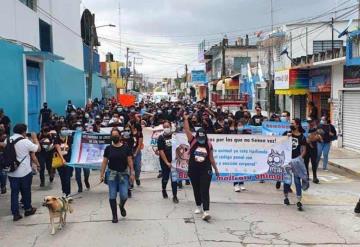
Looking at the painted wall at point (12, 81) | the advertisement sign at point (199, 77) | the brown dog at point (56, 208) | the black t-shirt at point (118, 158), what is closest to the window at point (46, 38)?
the painted wall at point (12, 81)

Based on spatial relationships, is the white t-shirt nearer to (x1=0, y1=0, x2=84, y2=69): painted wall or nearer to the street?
the street

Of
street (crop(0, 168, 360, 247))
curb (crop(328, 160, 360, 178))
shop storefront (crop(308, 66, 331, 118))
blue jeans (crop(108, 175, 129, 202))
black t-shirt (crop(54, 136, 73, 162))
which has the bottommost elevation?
curb (crop(328, 160, 360, 178))

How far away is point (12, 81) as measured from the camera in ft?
61.6

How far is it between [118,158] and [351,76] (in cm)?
1413

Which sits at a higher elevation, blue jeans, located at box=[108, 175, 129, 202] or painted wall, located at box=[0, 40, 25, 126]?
painted wall, located at box=[0, 40, 25, 126]

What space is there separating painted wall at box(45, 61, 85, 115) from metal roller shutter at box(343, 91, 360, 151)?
13634 mm

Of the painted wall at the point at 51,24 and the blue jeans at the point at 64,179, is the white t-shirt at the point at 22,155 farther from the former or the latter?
the painted wall at the point at 51,24

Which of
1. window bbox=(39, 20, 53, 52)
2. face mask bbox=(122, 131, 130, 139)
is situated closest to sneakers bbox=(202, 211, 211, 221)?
face mask bbox=(122, 131, 130, 139)

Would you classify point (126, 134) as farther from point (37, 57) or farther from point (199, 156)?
point (37, 57)

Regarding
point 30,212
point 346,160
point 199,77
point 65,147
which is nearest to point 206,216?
point 30,212

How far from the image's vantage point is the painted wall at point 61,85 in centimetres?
2600

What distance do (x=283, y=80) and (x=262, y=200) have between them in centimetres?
1693

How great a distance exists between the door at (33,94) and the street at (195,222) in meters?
10.9

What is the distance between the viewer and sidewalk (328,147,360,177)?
52.9 feet
